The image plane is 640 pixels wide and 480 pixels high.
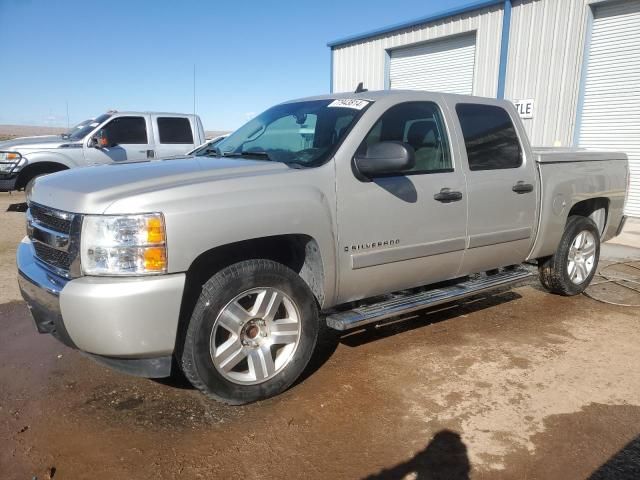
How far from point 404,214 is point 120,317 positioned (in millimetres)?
1976

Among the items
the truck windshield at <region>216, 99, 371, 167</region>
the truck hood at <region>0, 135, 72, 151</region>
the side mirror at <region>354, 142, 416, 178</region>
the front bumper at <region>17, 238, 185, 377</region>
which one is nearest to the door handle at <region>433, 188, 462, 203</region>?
the side mirror at <region>354, 142, 416, 178</region>

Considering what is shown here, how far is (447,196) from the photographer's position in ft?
12.7

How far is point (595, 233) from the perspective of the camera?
5539 millimetres

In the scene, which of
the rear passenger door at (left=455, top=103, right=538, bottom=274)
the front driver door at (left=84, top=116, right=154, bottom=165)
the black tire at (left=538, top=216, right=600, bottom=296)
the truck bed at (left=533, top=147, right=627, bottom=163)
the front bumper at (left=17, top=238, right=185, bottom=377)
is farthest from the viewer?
the front driver door at (left=84, top=116, right=154, bottom=165)

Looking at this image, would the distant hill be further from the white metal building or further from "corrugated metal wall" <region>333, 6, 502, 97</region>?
the white metal building

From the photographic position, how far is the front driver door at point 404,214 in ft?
11.2

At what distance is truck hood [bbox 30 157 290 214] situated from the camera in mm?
2775

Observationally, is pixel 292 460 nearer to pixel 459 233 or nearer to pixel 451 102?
pixel 459 233

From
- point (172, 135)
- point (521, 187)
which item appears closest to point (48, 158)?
point (172, 135)

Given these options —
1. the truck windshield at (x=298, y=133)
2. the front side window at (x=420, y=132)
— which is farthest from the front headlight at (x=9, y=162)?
the front side window at (x=420, y=132)

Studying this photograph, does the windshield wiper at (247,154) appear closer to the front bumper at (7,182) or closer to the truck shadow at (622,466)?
the truck shadow at (622,466)

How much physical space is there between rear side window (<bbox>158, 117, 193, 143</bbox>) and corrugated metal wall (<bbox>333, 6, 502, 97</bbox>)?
19.7 ft

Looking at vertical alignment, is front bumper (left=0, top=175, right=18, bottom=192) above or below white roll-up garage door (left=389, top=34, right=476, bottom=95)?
below

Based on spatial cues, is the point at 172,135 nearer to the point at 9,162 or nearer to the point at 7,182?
the point at 9,162
